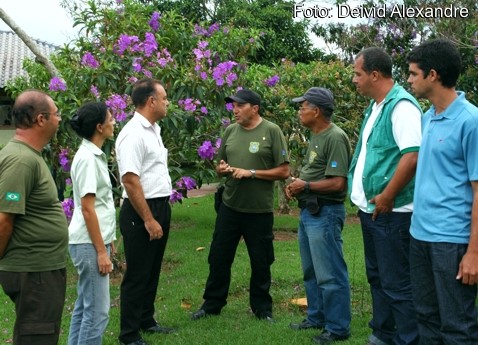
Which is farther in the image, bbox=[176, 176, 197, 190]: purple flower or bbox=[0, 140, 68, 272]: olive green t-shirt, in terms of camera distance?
bbox=[176, 176, 197, 190]: purple flower

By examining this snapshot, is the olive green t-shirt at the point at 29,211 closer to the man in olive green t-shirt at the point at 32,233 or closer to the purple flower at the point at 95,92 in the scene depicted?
the man in olive green t-shirt at the point at 32,233

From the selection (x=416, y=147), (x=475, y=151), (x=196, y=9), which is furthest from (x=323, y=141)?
(x=196, y=9)

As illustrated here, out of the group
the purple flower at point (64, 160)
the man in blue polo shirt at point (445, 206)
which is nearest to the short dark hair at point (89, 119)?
the man in blue polo shirt at point (445, 206)

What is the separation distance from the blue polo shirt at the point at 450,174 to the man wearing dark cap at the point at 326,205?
1.49m

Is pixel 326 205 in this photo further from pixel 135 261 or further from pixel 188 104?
pixel 188 104

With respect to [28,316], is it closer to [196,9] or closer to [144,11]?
[144,11]

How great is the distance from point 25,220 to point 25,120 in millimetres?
543

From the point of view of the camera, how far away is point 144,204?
192 inches

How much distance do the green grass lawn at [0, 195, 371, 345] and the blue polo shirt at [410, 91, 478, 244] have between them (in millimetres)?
1871

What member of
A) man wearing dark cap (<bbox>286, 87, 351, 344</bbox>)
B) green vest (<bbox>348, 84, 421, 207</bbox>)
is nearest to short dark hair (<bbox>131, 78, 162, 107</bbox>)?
man wearing dark cap (<bbox>286, 87, 351, 344</bbox>)

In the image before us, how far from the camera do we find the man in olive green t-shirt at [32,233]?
3.43 meters

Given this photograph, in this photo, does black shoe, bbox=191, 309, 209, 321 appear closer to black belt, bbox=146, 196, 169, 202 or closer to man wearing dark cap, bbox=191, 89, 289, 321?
man wearing dark cap, bbox=191, 89, 289, 321

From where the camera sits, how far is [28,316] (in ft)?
11.6

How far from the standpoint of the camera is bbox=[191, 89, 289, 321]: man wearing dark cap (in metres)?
5.65
